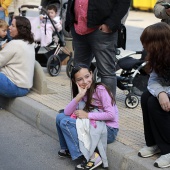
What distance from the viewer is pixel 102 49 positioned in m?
4.99

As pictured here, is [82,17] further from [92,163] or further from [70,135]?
[92,163]

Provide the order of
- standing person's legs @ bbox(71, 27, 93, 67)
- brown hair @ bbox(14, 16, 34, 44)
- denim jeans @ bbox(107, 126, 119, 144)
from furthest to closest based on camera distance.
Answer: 1. brown hair @ bbox(14, 16, 34, 44)
2. standing person's legs @ bbox(71, 27, 93, 67)
3. denim jeans @ bbox(107, 126, 119, 144)

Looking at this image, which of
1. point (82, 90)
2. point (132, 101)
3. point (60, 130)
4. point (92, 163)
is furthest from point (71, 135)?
point (132, 101)

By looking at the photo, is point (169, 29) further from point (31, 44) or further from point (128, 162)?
point (31, 44)

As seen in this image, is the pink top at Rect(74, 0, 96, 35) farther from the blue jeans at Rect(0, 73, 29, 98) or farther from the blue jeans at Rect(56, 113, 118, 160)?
the blue jeans at Rect(0, 73, 29, 98)

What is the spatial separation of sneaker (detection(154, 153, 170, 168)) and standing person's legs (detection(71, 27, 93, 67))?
1641 mm

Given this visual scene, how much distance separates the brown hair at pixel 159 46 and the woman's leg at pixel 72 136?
0.90 meters

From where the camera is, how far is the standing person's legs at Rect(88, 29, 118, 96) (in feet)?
16.4

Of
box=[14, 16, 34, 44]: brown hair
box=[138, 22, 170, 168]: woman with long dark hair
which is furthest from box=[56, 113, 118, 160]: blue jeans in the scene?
A: box=[14, 16, 34, 44]: brown hair

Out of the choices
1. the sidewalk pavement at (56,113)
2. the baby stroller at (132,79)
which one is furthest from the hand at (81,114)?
the baby stroller at (132,79)

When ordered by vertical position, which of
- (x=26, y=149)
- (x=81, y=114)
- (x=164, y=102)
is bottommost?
(x=26, y=149)

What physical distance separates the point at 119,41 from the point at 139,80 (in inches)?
27.3

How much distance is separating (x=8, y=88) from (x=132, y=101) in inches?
60.2

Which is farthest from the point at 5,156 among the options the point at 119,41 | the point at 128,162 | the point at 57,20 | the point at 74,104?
the point at 57,20
